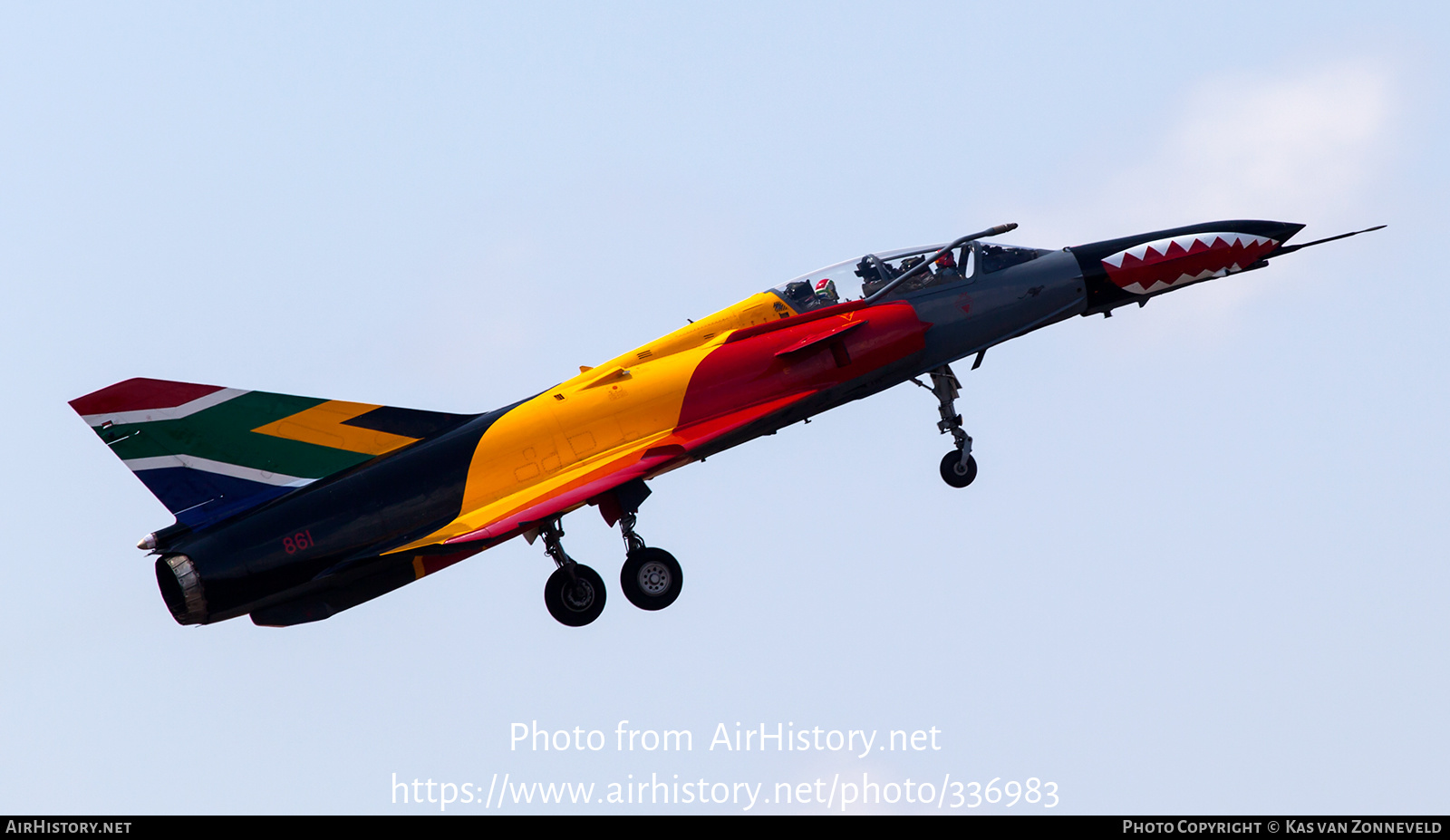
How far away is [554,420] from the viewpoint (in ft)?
72.1

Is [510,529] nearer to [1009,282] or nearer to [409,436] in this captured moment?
[409,436]

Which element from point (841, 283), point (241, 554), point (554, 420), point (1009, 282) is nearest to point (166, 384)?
point (241, 554)

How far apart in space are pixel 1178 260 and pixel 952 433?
4.00 metres

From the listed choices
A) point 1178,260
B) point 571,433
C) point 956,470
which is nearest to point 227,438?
point 571,433

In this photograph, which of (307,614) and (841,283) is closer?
(307,614)

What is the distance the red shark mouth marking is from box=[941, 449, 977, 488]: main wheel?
10.8 ft

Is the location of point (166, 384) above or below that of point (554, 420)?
above

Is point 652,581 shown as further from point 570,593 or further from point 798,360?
point 798,360

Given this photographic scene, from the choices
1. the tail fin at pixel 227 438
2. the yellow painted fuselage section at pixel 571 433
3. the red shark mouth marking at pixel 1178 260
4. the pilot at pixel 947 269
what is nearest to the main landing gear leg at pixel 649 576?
the yellow painted fuselage section at pixel 571 433

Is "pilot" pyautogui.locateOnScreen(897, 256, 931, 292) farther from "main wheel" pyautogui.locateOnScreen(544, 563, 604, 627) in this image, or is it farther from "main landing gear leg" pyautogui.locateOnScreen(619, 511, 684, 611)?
"main wheel" pyautogui.locateOnScreen(544, 563, 604, 627)

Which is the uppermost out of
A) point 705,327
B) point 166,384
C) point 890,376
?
point 166,384

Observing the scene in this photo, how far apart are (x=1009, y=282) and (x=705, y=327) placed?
429cm

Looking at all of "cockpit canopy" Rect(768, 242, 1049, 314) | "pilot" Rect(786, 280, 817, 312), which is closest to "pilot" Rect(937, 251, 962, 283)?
"cockpit canopy" Rect(768, 242, 1049, 314)

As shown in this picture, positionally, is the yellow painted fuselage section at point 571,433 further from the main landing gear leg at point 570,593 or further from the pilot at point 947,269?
the pilot at point 947,269
